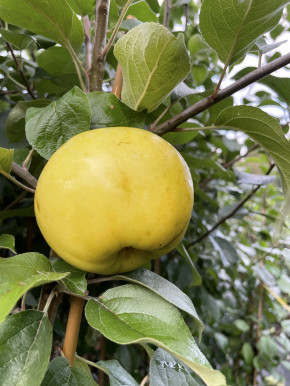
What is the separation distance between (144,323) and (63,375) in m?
0.12

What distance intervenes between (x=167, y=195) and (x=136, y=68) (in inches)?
6.7

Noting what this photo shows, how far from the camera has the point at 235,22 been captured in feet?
1.44

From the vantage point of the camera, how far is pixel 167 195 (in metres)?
0.35

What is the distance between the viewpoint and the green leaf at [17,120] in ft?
1.94

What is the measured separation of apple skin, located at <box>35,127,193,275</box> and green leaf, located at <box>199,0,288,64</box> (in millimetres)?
180

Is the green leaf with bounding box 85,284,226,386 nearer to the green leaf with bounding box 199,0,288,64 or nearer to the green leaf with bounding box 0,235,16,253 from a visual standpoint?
the green leaf with bounding box 0,235,16,253

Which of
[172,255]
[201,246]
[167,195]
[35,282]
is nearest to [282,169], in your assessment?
[167,195]

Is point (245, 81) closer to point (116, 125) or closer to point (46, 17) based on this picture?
point (116, 125)

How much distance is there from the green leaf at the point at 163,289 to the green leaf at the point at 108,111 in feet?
0.58

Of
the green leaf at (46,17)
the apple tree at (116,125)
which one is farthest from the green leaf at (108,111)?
the green leaf at (46,17)

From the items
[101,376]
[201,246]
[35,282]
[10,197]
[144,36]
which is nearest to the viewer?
[35,282]

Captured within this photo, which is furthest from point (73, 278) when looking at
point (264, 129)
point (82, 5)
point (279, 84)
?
point (279, 84)

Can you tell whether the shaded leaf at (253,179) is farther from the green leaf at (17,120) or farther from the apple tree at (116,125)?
Answer: the green leaf at (17,120)

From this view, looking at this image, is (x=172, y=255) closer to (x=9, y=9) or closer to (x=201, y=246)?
(x=201, y=246)
